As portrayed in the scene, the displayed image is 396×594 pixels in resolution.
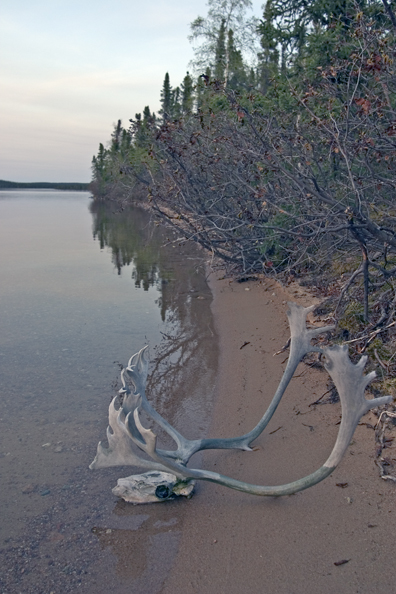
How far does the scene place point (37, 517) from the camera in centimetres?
370

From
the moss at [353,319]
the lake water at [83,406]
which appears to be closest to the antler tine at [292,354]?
the lake water at [83,406]

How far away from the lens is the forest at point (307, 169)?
16.5 feet

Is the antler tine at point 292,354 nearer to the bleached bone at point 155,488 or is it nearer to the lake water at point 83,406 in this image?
the bleached bone at point 155,488

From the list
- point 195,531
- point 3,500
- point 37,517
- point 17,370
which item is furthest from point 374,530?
point 17,370

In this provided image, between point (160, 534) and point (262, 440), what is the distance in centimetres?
138

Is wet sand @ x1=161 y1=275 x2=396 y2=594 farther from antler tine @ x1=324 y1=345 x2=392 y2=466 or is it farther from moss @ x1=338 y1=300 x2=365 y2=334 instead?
moss @ x1=338 y1=300 x2=365 y2=334

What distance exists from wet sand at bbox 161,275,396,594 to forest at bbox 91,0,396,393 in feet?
3.03

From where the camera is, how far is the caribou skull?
2.99 meters

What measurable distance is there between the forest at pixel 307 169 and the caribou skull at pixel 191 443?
1.15 m

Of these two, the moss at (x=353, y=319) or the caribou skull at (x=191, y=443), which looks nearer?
the caribou skull at (x=191, y=443)

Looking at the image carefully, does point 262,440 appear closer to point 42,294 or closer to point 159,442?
point 159,442

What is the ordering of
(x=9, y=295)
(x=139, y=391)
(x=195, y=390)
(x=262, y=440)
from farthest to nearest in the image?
(x=9, y=295) → (x=195, y=390) → (x=262, y=440) → (x=139, y=391)

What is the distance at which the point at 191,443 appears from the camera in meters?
3.91

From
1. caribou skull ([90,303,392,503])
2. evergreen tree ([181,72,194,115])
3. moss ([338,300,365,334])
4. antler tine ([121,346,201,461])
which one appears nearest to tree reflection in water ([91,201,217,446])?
antler tine ([121,346,201,461])
